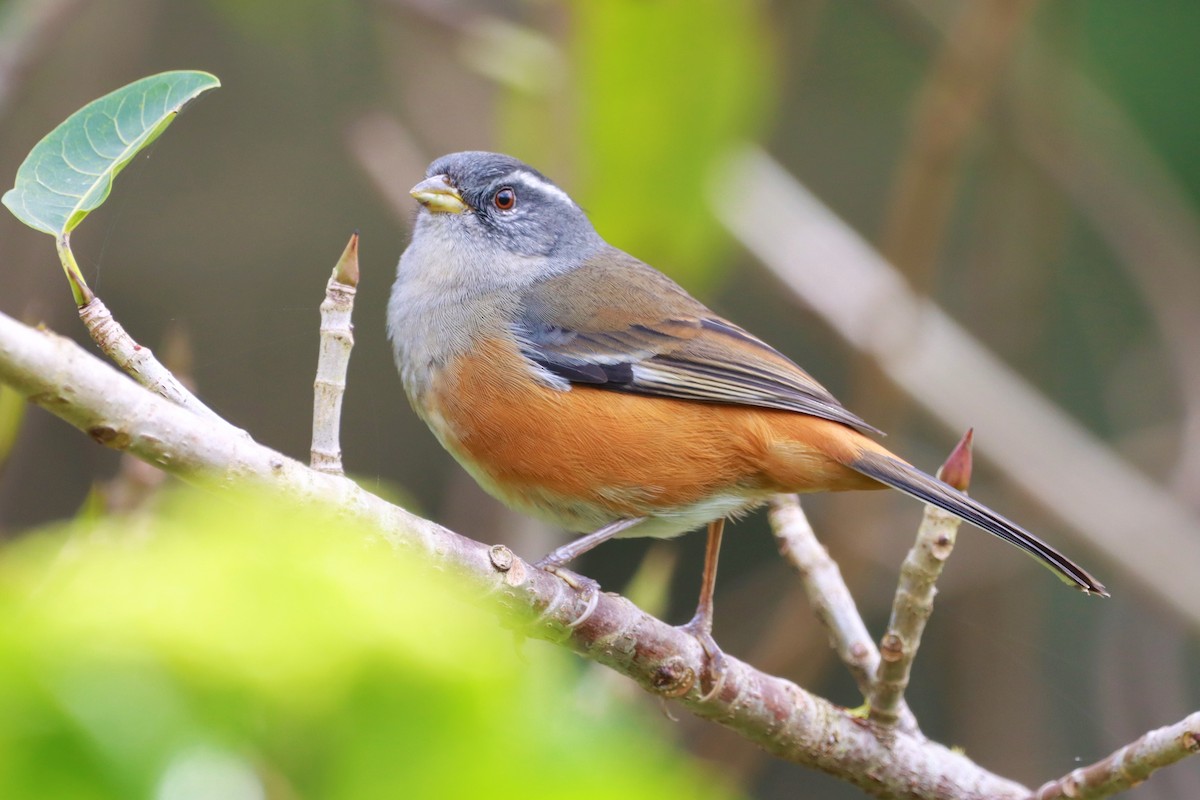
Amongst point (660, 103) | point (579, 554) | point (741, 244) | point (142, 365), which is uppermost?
point (741, 244)

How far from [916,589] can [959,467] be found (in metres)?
0.39

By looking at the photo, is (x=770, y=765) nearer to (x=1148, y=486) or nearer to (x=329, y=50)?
(x=1148, y=486)

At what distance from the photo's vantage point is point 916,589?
299cm

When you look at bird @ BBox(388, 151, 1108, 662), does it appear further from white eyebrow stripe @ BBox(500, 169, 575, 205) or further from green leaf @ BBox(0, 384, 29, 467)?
green leaf @ BBox(0, 384, 29, 467)

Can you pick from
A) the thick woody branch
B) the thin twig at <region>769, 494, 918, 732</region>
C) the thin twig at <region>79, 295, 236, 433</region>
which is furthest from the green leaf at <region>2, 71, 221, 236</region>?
the thin twig at <region>769, 494, 918, 732</region>

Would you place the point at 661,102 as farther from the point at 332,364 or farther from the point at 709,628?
the point at 332,364

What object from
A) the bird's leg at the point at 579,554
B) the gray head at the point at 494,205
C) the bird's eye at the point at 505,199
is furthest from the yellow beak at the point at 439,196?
the bird's leg at the point at 579,554

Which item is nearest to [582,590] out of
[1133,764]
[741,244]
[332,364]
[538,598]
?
[538,598]

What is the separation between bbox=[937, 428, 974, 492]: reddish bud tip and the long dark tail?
3 centimetres

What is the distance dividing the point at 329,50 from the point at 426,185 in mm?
3601

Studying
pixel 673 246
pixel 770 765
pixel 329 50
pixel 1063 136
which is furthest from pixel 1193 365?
pixel 329 50

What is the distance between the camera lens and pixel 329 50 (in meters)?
7.57

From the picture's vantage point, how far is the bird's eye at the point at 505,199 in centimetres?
462

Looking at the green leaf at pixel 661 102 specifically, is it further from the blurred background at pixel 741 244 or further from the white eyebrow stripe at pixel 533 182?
the white eyebrow stripe at pixel 533 182
